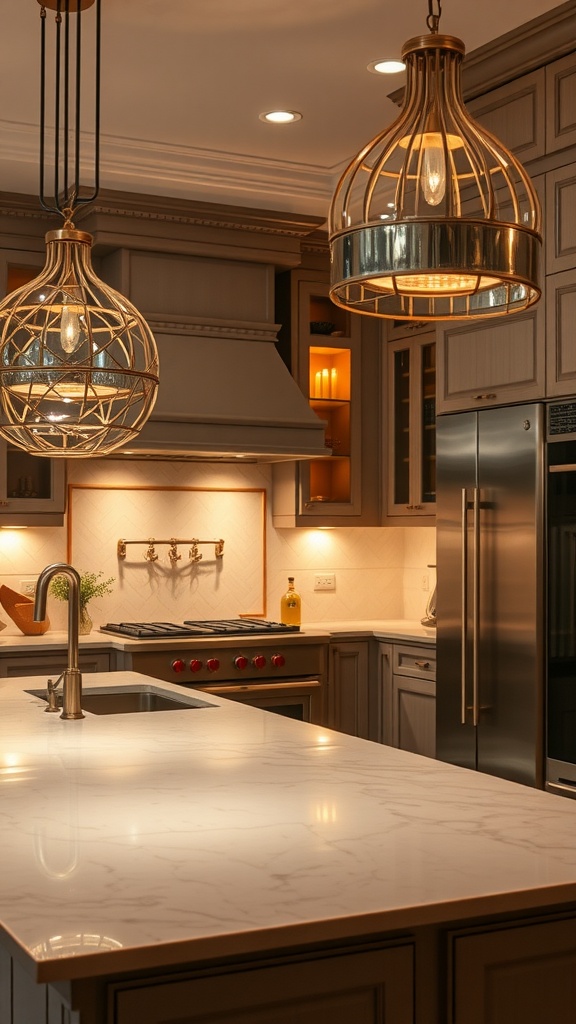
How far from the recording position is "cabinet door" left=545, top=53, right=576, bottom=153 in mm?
3553

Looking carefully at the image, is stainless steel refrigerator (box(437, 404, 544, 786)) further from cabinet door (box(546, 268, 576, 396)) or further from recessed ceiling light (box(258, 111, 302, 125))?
recessed ceiling light (box(258, 111, 302, 125))

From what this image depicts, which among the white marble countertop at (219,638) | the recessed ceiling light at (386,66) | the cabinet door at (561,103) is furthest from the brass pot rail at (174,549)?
the cabinet door at (561,103)

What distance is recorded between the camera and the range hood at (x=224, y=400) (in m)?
5.09

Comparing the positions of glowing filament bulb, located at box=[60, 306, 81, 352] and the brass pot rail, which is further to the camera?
the brass pot rail

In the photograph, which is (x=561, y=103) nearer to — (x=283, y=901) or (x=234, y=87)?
(x=234, y=87)

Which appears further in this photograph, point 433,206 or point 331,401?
point 331,401

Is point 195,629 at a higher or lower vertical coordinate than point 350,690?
higher

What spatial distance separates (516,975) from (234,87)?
3310mm

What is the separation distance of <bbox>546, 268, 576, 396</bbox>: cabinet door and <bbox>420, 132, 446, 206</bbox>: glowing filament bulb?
1876mm

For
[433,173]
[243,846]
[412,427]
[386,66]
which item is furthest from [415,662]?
[433,173]

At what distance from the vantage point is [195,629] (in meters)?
5.11

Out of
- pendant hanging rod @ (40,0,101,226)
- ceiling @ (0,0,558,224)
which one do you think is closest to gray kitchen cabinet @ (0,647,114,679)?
pendant hanging rod @ (40,0,101,226)

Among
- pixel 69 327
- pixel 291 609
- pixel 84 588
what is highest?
pixel 69 327

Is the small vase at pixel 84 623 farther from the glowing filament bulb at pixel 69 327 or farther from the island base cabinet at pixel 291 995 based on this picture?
the island base cabinet at pixel 291 995
